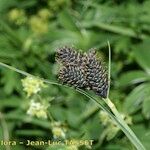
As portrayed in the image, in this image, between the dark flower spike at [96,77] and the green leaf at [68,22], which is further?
the green leaf at [68,22]

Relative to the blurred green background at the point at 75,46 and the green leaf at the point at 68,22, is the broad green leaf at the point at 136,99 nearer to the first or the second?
the blurred green background at the point at 75,46

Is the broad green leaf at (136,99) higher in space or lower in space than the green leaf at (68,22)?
lower

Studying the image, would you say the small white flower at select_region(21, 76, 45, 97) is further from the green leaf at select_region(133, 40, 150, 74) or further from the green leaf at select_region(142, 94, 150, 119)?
the green leaf at select_region(133, 40, 150, 74)

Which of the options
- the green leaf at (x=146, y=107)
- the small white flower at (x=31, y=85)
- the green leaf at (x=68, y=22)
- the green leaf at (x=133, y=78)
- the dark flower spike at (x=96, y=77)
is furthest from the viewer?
the green leaf at (x=68, y=22)

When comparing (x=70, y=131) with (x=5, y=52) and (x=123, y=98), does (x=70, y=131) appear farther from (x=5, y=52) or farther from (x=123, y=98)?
(x=5, y=52)

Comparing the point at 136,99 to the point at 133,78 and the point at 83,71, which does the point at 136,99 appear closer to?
the point at 133,78

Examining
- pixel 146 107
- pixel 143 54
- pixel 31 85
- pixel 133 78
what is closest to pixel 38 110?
pixel 31 85

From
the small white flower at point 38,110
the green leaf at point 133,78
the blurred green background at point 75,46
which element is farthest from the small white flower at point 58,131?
the green leaf at point 133,78

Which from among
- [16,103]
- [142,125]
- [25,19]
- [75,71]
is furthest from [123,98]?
[75,71]
